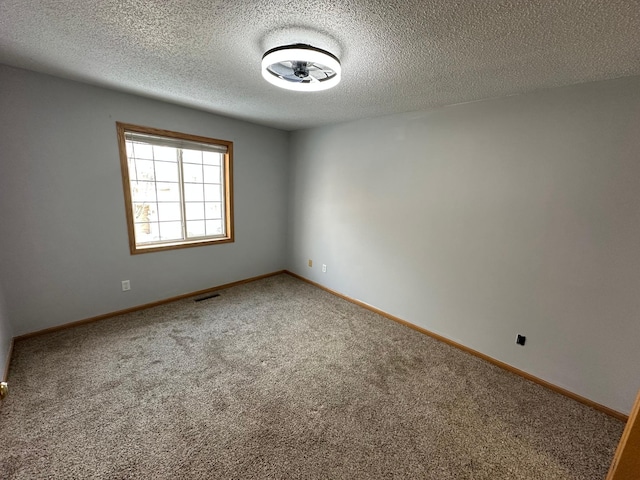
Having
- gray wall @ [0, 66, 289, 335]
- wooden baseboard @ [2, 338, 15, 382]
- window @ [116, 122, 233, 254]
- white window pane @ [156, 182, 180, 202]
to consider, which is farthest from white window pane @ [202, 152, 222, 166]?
wooden baseboard @ [2, 338, 15, 382]

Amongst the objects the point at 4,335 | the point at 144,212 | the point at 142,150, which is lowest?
the point at 4,335

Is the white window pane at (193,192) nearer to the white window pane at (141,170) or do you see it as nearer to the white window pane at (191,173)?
the white window pane at (191,173)

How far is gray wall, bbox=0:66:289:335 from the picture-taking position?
7.04ft

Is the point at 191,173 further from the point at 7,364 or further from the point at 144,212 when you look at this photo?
the point at 7,364

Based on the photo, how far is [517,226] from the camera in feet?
6.93

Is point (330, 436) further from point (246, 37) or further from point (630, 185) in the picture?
point (630, 185)

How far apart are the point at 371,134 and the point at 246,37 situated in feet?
6.11

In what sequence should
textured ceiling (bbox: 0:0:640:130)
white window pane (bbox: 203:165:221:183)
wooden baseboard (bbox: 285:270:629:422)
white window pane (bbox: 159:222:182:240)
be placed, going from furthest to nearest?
white window pane (bbox: 203:165:221:183)
white window pane (bbox: 159:222:182:240)
wooden baseboard (bbox: 285:270:629:422)
textured ceiling (bbox: 0:0:640:130)

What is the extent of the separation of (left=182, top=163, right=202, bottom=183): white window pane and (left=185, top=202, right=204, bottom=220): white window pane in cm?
31

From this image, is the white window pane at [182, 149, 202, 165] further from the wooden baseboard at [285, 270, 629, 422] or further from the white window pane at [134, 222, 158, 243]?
the wooden baseboard at [285, 270, 629, 422]

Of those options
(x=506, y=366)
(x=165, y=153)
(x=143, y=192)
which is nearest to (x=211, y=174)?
(x=165, y=153)

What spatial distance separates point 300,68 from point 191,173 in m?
2.22

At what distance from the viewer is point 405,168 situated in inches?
108

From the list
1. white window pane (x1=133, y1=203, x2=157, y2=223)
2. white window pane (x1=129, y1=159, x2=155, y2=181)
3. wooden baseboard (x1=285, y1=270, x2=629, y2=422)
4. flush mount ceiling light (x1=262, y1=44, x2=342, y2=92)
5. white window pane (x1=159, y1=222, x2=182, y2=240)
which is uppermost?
flush mount ceiling light (x1=262, y1=44, x2=342, y2=92)
